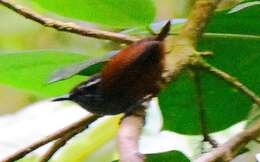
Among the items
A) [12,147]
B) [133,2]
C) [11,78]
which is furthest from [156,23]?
[12,147]

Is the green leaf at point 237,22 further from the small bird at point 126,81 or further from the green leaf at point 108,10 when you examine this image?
the small bird at point 126,81

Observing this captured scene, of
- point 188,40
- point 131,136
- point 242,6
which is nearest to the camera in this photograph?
point 131,136

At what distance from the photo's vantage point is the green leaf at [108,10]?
0.72 m

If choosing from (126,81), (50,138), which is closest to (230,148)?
(126,81)

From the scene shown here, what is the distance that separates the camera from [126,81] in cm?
54

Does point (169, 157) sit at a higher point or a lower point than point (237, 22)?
lower

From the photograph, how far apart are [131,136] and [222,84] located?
312mm

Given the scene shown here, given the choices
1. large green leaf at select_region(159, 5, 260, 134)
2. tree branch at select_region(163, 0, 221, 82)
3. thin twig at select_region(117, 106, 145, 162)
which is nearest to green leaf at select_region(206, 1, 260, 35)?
large green leaf at select_region(159, 5, 260, 134)

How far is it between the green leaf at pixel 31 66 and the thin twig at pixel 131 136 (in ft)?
0.68

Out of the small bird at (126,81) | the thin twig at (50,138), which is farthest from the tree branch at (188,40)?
the thin twig at (50,138)

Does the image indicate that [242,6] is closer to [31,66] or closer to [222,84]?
[222,84]

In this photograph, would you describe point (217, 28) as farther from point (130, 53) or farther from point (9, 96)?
point (9, 96)

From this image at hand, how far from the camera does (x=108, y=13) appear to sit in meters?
0.72

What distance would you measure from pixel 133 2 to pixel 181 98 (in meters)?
0.13
